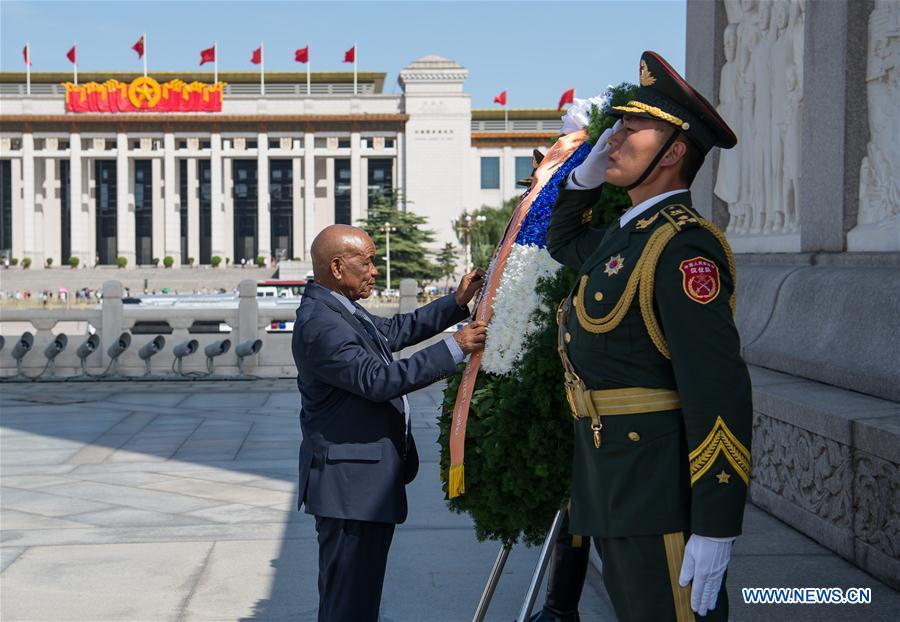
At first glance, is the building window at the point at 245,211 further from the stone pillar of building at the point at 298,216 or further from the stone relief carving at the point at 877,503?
the stone relief carving at the point at 877,503

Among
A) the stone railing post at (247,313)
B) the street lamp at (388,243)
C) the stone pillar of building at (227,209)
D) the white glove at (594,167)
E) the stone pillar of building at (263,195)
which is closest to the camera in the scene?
the white glove at (594,167)

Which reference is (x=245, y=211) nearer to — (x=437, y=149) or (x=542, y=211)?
(x=437, y=149)

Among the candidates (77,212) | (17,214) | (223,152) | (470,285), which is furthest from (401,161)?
(470,285)

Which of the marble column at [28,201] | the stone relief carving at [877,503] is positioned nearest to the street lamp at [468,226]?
the marble column at [28,201]

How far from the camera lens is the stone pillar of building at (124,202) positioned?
76812mm

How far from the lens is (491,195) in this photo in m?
80.6

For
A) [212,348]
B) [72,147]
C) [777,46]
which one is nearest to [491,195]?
[72,147]

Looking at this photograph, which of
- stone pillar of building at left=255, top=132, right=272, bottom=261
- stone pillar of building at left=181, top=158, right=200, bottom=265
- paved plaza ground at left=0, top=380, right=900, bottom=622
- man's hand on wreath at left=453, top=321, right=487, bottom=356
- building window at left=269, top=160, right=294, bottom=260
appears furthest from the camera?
building window at left=269, top=160, right=294, bottom=260

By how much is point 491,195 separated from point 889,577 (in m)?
77.3

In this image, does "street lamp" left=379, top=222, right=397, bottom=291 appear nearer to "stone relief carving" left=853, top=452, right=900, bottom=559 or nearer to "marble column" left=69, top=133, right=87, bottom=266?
"marble column" left=69, top=133, right=87, bottom=266

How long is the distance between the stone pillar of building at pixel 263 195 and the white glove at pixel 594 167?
250ft

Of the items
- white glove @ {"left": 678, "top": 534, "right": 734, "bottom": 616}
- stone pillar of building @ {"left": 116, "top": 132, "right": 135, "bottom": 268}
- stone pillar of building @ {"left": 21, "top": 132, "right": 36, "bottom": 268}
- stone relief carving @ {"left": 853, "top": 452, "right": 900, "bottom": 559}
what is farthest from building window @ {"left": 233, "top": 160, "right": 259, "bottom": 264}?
white glove @ {"left": 678, "top": 534, "right": 734, "bottom": 616}

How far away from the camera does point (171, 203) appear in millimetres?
78438

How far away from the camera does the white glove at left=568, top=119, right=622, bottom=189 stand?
2.83 meters
